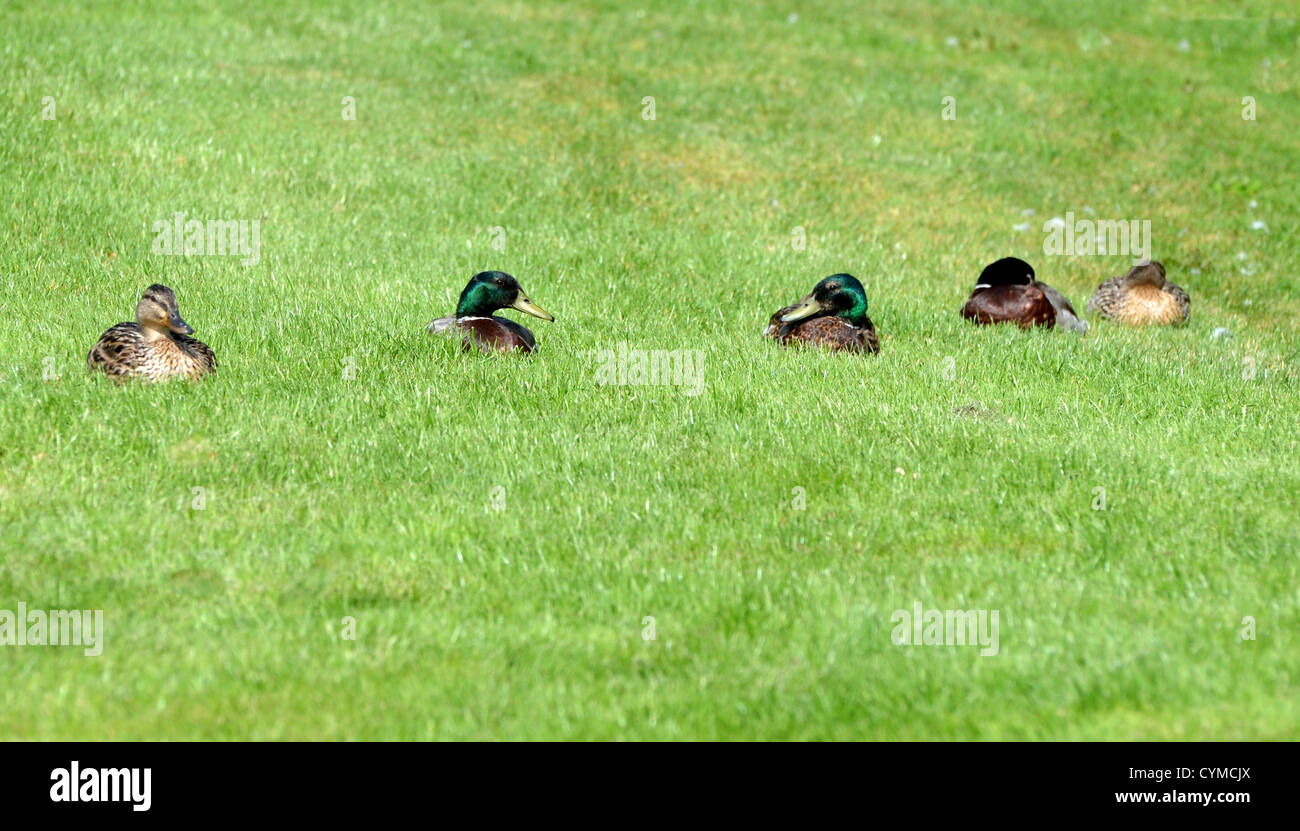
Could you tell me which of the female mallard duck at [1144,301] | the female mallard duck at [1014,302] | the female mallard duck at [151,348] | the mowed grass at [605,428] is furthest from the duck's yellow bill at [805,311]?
the female mallard duck at [151,348]

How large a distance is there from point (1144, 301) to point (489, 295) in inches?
305

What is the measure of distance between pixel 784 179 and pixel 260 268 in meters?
8.30

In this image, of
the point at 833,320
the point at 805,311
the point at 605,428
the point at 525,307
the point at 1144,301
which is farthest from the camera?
the point at 1144,301

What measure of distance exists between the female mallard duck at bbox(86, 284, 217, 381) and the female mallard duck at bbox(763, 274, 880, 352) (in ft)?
16.7

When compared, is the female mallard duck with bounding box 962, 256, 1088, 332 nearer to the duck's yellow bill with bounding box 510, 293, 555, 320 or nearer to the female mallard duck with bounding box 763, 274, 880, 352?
the female mallard duck with bounding box 763, 274, 880, 352

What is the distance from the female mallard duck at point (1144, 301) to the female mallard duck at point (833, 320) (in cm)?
402

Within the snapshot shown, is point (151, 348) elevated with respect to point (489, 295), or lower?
lower

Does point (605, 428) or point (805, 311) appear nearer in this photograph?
point (605, 428)

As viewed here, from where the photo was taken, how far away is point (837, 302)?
38.8 ft

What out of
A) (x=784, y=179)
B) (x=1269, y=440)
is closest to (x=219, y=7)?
(x=784, y=179)

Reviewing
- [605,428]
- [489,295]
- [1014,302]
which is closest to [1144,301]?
[1014,302]

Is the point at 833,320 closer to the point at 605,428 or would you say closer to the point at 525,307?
the point at 525,307

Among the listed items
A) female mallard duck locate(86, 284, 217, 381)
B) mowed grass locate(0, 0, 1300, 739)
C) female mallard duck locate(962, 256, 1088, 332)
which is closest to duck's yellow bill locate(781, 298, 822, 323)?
mowed grass locate(0, 0, 1300, 739)

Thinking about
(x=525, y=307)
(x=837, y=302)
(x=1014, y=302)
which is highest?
(x=1014, y=302)
